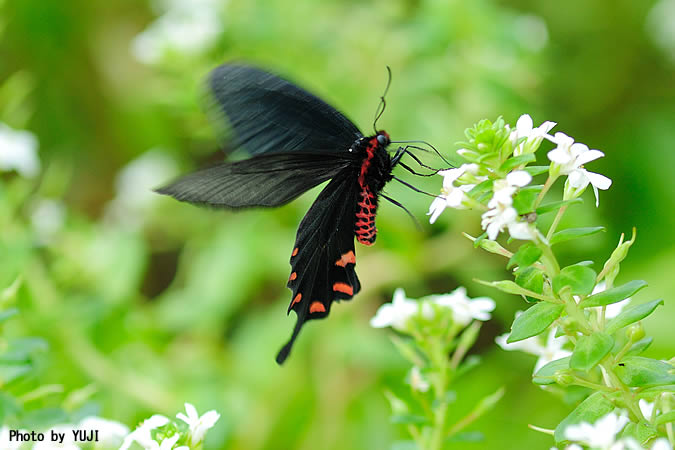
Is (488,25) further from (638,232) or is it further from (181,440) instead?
(181,440)

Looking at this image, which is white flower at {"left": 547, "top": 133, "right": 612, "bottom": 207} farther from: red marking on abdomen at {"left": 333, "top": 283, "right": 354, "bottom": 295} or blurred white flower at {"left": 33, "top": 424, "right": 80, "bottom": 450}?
blurred white flower at {"left": 33, "top": 424, "right": 80, "bottom": 450}

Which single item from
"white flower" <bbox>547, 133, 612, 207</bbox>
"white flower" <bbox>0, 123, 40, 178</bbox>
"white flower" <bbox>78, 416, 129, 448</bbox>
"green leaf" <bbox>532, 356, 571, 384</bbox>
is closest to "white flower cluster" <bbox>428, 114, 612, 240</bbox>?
"white flower" <bbox>547, 133, 612, 207</bbox>

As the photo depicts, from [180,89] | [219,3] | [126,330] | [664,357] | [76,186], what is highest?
[219,3]

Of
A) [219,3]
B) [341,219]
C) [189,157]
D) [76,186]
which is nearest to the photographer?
[341,219]

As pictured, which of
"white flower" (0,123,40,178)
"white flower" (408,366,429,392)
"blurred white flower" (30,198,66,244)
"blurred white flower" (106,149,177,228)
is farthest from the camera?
"blurred white flower" (106,149,177,228)

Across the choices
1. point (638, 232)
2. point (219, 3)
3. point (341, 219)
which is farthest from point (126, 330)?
point (638, 232)

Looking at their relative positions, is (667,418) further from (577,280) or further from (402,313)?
(402,313)
